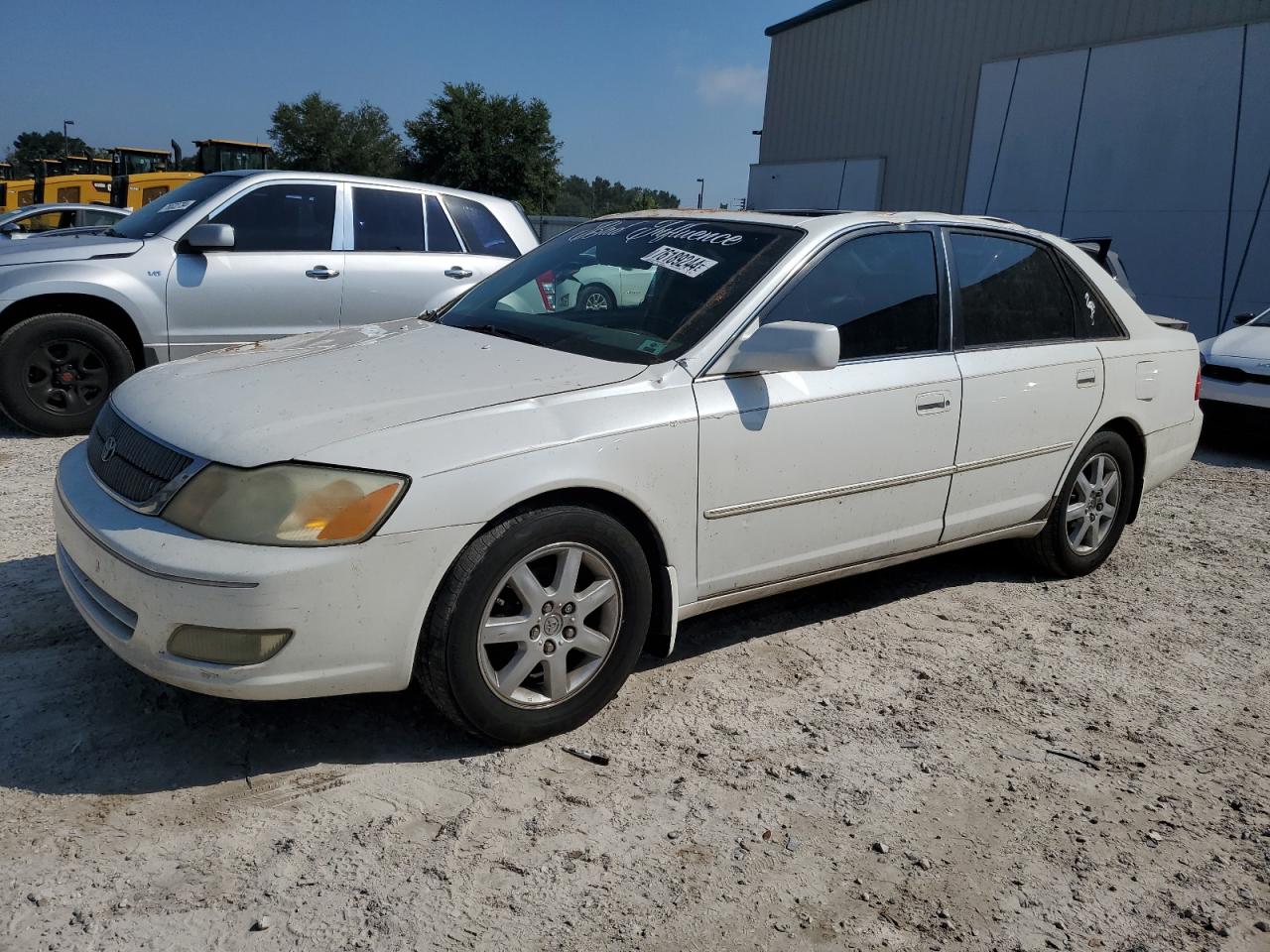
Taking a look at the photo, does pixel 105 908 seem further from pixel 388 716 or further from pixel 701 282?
pixel 701 282

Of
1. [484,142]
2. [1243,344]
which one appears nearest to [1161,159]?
→ [1243,344]

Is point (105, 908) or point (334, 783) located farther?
point (334, 783)

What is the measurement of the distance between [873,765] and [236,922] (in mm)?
1789

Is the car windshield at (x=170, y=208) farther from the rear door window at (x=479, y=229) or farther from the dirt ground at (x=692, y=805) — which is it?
the dirt ground at (x=692, y=805)

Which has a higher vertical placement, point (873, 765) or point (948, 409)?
point (948, 409)

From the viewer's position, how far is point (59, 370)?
6414 millimetres

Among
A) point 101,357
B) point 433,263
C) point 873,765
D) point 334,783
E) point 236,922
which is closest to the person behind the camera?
point 236,922

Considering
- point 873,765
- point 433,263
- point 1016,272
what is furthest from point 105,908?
point 433,263

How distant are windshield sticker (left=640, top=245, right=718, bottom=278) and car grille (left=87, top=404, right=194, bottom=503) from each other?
182 cm

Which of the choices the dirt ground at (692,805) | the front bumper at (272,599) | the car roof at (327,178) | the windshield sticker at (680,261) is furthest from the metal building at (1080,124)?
the front bumper at (272,599)

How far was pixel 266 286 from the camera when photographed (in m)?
6.83

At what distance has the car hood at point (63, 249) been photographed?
632cm

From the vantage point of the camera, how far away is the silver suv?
6.35 meters

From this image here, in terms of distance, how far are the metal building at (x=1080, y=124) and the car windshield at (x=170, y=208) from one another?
42.3 ft
